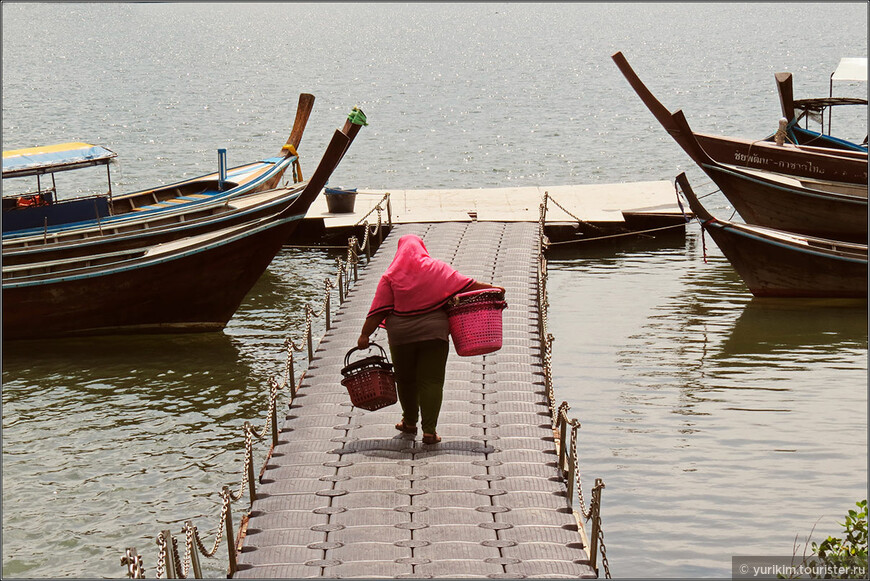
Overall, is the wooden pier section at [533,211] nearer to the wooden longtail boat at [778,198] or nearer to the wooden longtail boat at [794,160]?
the wooden longtail boat at [794,160]

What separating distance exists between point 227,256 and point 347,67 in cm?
5891

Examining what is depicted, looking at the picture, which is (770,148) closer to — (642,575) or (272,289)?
(272,289)

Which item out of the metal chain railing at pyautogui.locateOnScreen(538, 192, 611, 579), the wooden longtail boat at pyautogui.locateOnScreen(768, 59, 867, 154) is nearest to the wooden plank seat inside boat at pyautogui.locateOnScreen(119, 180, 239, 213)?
the metal chain railing at pyautogui.locateOnScreen(538, 192, 611, 579)

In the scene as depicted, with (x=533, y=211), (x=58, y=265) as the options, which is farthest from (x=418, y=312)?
(x=533, y=211)

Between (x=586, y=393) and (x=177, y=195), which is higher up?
(x=177, y=195)

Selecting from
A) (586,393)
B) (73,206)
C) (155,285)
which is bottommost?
(586,393)

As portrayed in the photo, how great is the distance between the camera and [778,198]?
1906 cm

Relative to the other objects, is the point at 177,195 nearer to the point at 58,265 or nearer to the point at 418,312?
the point at 58,265

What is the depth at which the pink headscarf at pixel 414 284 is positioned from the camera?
8664 mm

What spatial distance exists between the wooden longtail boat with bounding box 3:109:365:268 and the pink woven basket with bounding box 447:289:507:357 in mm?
6341

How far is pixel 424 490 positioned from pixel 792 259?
35.7 feet

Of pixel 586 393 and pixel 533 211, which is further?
pixel 533 211

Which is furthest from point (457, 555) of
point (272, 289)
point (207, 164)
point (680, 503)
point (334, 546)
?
point (207, 164)

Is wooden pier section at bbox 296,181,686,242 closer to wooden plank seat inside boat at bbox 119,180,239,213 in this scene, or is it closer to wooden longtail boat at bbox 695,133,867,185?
wooden longtail boat at bbox 695,133,867,185
